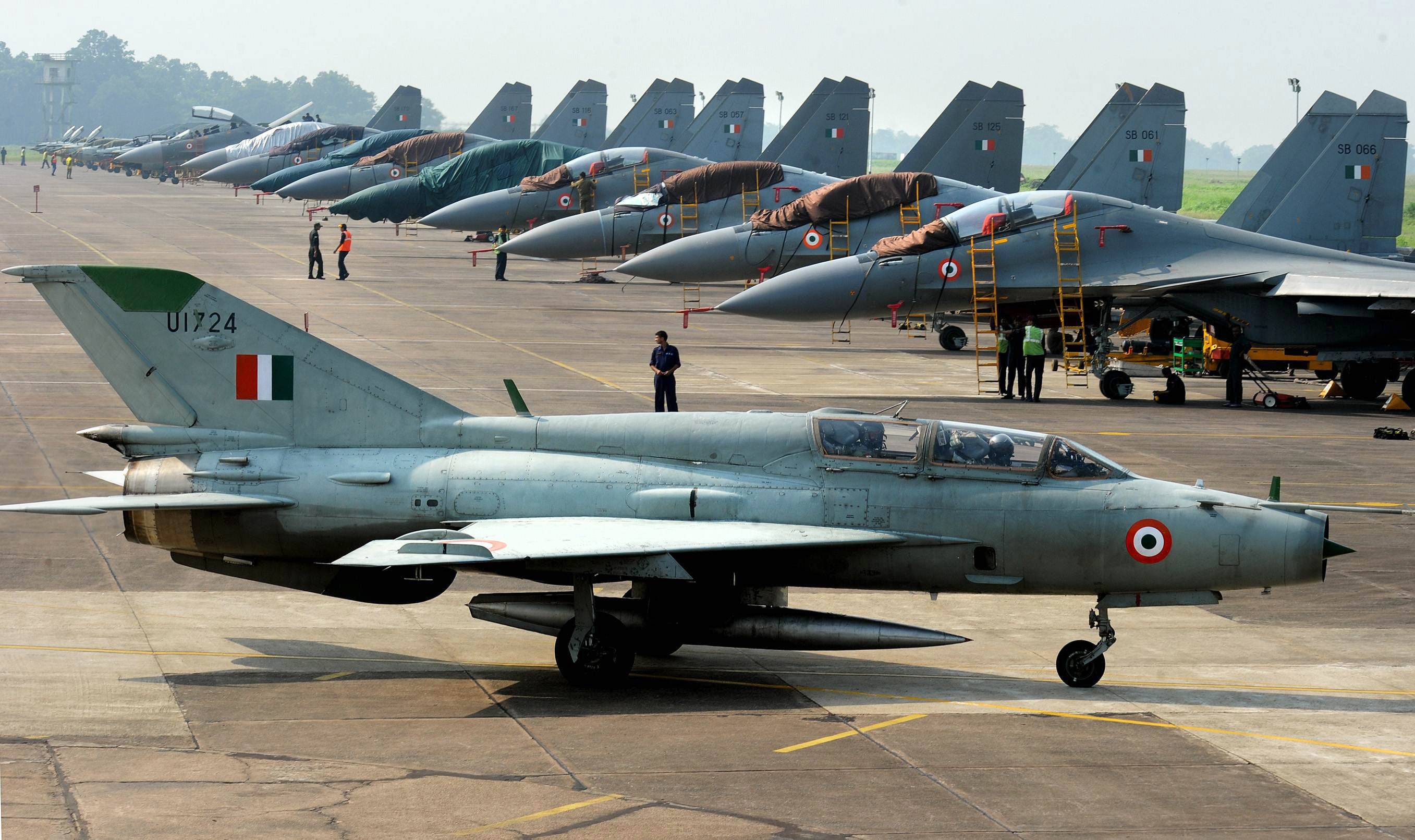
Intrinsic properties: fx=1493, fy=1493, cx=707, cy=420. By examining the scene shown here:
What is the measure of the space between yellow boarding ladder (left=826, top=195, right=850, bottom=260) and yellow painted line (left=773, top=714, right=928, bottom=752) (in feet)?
79.4

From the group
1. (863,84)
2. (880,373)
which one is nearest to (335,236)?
(863,84)

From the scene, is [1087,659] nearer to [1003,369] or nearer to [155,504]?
[155,504]

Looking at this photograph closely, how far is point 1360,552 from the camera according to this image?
17.0 metres

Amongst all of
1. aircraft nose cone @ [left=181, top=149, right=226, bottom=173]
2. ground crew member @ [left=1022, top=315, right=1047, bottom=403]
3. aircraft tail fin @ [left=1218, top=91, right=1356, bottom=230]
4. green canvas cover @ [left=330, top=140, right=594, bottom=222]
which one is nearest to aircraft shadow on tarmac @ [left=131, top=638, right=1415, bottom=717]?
ground crew member @ [left=1022, top=315, right=1047, bottom=403]

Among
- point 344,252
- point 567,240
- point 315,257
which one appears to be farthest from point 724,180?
point 315,257

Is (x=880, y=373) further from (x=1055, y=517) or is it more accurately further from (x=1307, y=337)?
(x=1055, y=517)

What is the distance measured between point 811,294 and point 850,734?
64.5 ft

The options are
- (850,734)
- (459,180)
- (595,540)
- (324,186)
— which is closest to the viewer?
(850,734)

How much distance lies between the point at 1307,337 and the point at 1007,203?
20.7 ft

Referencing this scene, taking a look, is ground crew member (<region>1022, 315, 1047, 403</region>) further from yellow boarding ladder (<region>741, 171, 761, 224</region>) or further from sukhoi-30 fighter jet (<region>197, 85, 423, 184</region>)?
sukhoi-30 fighter jet (<region>197, 85, 423, 184</region>)

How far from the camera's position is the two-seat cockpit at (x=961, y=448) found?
39.3ft

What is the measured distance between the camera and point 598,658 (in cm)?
1163

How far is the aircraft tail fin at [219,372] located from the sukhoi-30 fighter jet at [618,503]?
18 millimetres

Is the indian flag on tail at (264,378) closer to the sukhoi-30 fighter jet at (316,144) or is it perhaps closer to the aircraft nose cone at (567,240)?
the aircraft nose cone at (567,240)
